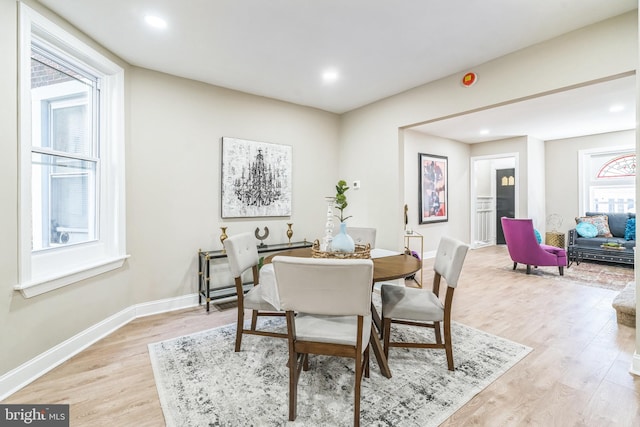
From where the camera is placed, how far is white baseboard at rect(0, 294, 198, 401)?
1879mm

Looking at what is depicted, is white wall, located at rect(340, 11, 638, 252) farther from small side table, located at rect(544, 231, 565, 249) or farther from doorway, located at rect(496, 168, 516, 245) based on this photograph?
doorway, located at rect(496, 168, 516, 245)

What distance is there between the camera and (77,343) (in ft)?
7.76

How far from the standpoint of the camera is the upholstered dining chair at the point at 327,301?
4.80 feet

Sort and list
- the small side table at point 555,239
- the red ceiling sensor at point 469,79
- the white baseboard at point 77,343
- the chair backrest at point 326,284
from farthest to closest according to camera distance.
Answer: the small side table at point 555,239 → the red ceiling sensor at point 469,79 → the white baseboard at point 77,343 → the chair backrest at point 326,284

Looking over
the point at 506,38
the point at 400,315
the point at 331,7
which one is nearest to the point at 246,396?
the point at 400,315

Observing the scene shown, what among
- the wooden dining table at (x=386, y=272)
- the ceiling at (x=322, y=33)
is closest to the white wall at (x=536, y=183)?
the ceiling at (x=322, y=33)

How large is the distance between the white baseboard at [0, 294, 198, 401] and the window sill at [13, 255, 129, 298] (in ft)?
1.46

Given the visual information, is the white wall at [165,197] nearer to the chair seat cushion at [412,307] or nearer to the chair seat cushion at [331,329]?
the chair seat cushion at [331,329]

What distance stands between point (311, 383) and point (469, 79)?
10.1 feet

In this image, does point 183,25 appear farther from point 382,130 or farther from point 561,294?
A: point 561,294

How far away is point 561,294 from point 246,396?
3992 mm

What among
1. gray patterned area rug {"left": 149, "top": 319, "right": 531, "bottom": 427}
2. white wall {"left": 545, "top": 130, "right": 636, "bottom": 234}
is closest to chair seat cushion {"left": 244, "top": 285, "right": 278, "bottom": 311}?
gray patterned area rug {"left": 149, "top": 319, "right": 531, "bottom": 427}

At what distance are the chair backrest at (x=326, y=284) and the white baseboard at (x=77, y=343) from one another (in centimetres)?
185

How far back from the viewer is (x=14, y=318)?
1.91 metres
